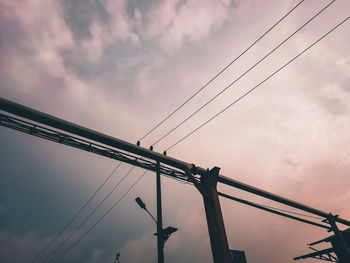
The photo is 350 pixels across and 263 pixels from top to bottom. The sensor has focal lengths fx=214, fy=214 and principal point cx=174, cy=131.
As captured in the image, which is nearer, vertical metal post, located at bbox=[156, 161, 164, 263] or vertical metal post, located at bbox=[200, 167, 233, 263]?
vertical metal post, located at bbox=[200, 167, 233, 263]

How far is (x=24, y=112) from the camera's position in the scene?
6348 millimetres

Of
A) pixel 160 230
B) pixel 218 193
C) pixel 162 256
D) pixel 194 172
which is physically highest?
pixel 194 172

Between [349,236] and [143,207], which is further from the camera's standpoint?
[349,236]

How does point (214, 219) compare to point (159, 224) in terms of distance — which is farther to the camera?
point (159, 224)

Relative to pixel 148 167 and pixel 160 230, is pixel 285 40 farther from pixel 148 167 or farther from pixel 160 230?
pixel 160 230

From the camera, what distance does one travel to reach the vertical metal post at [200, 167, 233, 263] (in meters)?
6.93

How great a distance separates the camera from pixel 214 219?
7.64m

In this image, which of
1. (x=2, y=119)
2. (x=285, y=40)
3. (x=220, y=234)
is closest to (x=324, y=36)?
(x=285, y=40)

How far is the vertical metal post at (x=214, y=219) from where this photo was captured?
6.93 meters

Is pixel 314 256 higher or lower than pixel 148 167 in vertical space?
lower

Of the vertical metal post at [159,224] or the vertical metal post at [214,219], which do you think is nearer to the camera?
the vertical metal post at [214,219]

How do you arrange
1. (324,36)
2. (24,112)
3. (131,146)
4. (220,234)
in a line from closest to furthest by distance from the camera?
(24,112) → (324,36) → (220,234) → (131,146)

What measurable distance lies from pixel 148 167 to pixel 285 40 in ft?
22.6

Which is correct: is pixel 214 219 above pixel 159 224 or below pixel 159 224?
below
